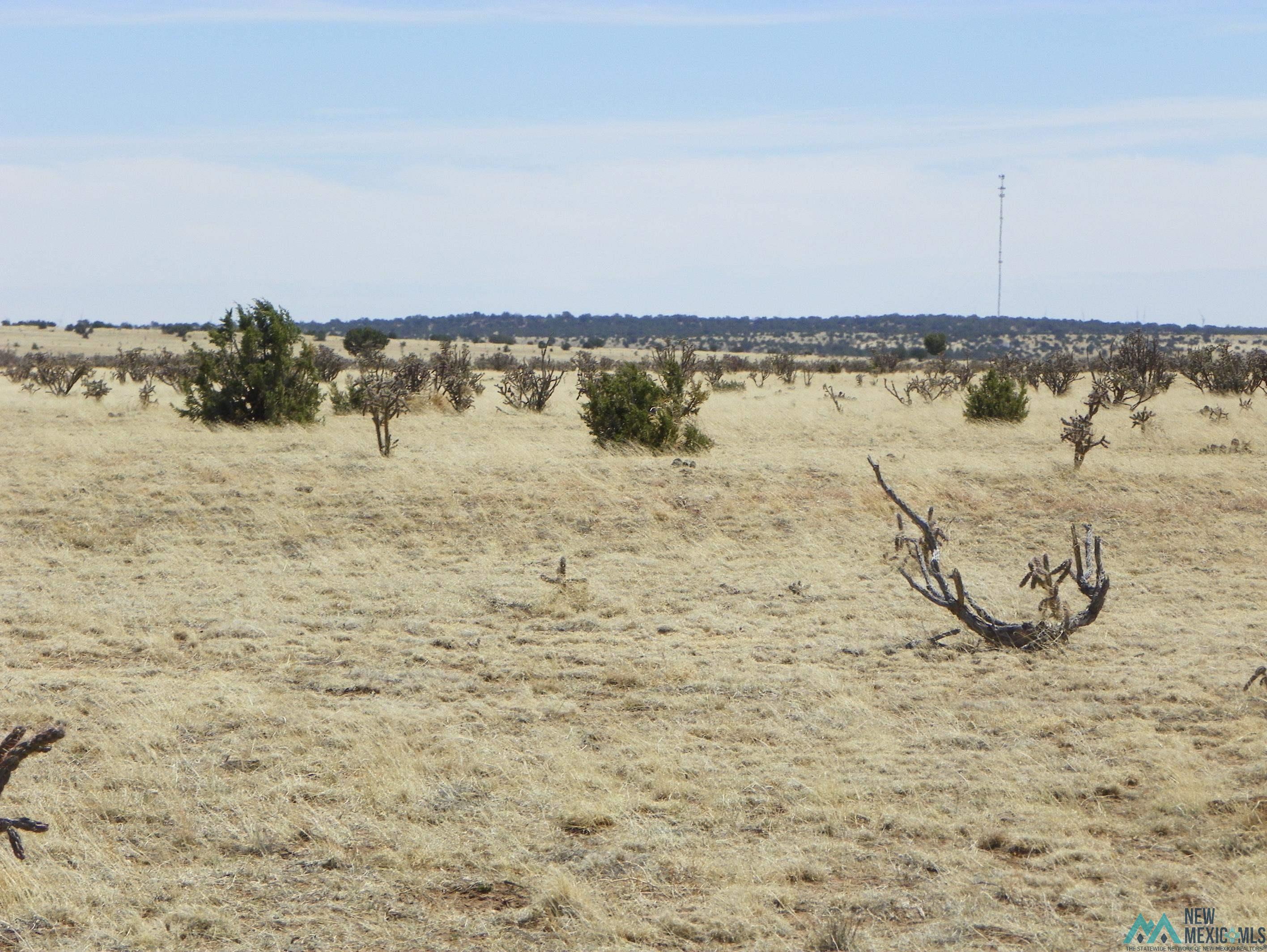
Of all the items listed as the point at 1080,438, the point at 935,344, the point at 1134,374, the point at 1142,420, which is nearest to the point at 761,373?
the point at 1134,374

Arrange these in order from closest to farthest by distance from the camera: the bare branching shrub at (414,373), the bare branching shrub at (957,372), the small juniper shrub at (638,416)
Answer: the small juniper shrub at (638,416), the bare branching shrub at (414,373), the bare branching shrub at (957,372)

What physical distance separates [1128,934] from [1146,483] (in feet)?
43.8

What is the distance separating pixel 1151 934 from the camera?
14.2 ft

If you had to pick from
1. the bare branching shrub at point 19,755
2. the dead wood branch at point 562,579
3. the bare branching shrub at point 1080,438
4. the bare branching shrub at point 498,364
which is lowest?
the dead wood branch at point 562,579

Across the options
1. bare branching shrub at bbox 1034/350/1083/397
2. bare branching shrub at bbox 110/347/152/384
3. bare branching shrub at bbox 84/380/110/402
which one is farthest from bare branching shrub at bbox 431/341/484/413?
bare branching shrub at bbox 1034/350/1083/397

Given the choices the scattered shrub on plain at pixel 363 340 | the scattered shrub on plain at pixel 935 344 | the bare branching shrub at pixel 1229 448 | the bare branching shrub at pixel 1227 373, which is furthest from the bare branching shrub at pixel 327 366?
the scattered shrub on plain at pixel 935 344

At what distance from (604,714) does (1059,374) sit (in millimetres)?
33025

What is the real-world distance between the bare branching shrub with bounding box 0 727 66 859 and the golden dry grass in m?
0.52

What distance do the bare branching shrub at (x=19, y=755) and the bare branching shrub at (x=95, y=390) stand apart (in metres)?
26.7

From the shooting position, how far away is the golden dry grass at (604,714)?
4738mm

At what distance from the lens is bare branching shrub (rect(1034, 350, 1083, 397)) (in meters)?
35.1

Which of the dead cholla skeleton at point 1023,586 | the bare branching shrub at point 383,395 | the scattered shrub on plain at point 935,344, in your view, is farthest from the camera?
the scattered shrub on plain at point 935,344

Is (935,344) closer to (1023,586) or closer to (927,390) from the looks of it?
(927,390)

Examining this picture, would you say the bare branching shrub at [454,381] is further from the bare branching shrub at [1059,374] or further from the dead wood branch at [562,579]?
the bare branching shrub at [1059,374]
